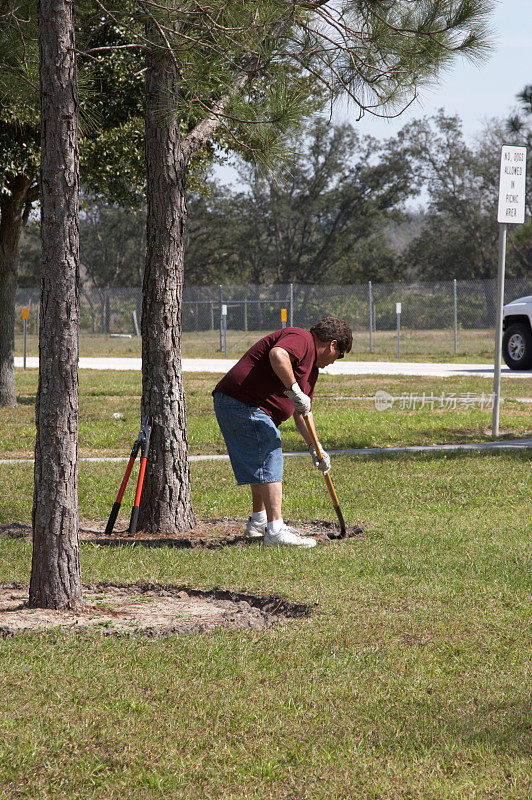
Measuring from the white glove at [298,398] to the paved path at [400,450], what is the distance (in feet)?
12.8

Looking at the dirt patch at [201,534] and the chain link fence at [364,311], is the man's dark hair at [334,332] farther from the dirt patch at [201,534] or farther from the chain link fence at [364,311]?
the chain link fence at [364,311]

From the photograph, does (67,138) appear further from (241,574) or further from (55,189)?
(241,574)

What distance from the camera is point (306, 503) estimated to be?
24.2 feet

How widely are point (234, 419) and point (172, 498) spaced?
98 centimetres

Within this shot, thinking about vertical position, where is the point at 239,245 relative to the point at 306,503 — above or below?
above

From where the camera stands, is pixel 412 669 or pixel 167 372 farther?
pixel 167 372

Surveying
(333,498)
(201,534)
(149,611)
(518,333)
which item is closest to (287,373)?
(333,498)

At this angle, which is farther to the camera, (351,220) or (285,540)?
(351,220)

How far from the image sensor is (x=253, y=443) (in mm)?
5863

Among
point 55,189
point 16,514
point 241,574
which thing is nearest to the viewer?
point 55,189

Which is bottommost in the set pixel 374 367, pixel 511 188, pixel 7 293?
pixel 374 367

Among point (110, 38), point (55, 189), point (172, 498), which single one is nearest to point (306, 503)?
point (172, 498)

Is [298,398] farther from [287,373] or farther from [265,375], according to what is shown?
[265,375]

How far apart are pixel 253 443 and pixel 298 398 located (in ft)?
1.40
